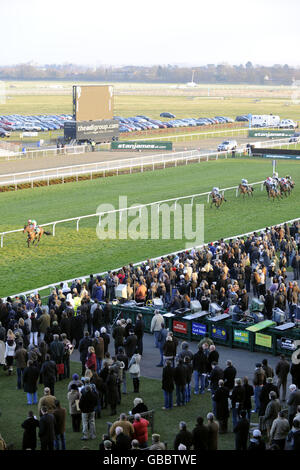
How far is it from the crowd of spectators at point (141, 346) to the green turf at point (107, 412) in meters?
0.16

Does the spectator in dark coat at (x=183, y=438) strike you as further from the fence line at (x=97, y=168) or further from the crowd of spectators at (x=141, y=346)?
the fence line at (x=97, y=168)

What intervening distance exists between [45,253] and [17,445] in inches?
541

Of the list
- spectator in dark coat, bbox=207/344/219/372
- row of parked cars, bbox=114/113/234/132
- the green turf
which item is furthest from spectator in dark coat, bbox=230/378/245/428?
row of parked cars, bbox=114/113/234/132

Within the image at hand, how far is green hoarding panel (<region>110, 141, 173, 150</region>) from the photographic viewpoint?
5516 centimetres

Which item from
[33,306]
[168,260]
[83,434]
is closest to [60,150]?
[168,260]

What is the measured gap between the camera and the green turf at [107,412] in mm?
11359

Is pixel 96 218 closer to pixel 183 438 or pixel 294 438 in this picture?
pixel 183 438

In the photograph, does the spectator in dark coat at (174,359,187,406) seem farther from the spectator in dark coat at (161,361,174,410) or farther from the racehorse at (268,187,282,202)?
the racehorse at (268,187,282,202)

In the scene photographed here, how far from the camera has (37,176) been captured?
40281mm

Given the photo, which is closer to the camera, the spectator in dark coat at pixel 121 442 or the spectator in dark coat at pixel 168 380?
the spectator in dark coat at pixel 121 442

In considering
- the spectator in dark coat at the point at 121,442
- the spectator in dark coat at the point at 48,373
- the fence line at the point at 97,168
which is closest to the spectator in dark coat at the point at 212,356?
the spectator in dark coat at the point at 48,373

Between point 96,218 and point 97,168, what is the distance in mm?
13256
